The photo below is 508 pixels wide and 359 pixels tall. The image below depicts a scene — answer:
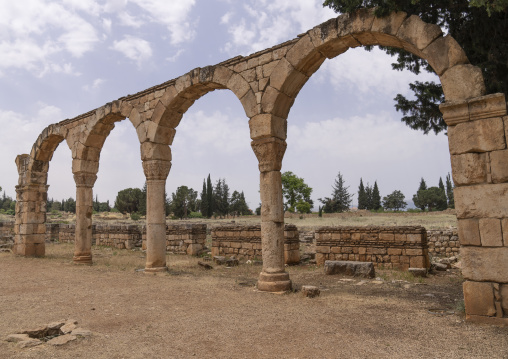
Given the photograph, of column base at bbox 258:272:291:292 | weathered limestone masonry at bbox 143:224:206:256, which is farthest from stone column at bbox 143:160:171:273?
weathered limestone masonry at bbox 143:224:206:256

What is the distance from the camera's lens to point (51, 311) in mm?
5355

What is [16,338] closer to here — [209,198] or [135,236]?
[135,236]

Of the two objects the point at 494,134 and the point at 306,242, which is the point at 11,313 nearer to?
the point at 494,134

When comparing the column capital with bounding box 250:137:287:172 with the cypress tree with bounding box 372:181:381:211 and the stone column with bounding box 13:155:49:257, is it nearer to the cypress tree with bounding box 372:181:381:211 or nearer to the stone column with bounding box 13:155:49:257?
the stone column with bounding box 13:155:49:257

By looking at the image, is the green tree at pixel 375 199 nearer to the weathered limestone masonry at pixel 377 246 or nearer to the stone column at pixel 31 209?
the weathered limestone masonry at pixel 377 246

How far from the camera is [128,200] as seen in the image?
55781mm

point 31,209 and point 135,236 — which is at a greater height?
point 31,209

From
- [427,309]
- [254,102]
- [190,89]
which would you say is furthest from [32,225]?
[427,309]

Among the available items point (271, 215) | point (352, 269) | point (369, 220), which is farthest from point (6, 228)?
point (369, 220)

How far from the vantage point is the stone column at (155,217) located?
9227mm

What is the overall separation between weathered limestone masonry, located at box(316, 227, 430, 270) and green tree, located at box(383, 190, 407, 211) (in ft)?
224

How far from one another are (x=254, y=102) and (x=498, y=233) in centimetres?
481

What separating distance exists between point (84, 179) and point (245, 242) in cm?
581

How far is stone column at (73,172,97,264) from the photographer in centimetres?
1123
